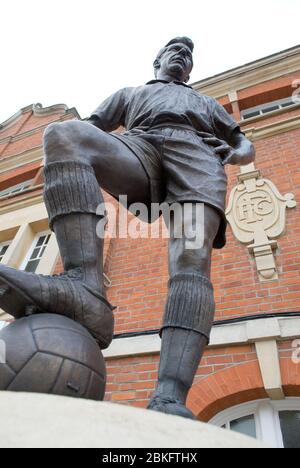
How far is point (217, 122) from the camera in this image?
2.23 metres

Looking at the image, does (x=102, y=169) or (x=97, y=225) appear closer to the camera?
(x=97, y=225)

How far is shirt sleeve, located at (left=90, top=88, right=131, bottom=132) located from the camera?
6.98ft

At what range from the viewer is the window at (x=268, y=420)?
3.30m

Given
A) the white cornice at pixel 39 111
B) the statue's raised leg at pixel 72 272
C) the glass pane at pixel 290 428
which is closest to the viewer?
the statue's raised leg at pixel 72 272

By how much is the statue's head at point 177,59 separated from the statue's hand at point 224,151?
2.31 feet

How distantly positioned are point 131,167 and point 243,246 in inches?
124

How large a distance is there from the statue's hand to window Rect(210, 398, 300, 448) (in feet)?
8.35

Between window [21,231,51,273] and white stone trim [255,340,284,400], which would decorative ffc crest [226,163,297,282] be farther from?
window [21,231,51,273]

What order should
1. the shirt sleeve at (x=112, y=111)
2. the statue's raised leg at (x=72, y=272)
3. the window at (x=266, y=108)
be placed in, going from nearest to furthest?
the statue's raised leg at (x=72, y=272)
the shirt sleeve at (x=112, y=111)
the window at (x=266, y=108)

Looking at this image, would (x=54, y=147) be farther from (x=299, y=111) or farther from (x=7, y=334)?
(x=299, y=111)

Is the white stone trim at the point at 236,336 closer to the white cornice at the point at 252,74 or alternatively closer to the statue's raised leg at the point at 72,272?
the statue's raised leg at the point at 72,272

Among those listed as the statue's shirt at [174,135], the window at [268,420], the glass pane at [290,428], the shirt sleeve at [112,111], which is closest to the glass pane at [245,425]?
the window at [268,420]

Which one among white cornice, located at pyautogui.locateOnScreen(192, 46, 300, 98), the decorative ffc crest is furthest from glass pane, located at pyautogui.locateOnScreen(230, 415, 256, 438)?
white cornice, located at pyautogui.locateOnScreen(192, 46, 300, 98)
